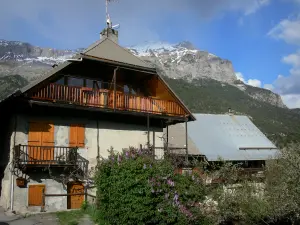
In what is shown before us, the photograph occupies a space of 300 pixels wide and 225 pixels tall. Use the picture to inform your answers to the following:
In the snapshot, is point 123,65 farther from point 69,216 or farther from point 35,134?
point 69,216

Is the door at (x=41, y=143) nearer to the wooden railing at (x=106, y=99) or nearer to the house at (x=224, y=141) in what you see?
the wooden railing at (x=106, y=99)

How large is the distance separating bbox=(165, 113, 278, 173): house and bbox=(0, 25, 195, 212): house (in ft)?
21.6

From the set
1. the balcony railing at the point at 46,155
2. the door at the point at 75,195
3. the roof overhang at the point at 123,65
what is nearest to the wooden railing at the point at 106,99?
the roof overhang at the point at 123,65

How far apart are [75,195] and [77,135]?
3.29 metres

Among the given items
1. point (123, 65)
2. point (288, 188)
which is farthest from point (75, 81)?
point (288, 188)

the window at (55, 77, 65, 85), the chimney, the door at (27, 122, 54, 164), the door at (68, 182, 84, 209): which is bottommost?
the door at (68, 182, 84, 209)

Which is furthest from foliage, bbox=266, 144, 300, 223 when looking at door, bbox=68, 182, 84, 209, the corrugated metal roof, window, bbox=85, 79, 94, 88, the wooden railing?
the corrugated metal roof

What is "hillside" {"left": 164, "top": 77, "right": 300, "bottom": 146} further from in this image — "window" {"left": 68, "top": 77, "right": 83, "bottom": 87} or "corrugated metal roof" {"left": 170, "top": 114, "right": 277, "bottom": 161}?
"window" {"left": 68, "top": 77, "right": 83, "bottom": 87}

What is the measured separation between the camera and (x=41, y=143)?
1869 centimetres

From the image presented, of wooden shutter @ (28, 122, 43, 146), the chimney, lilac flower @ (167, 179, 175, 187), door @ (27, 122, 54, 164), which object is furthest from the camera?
the chimney

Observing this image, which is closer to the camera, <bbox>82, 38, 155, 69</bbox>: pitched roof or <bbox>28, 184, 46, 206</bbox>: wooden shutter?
<bbox>28, 184, 46, 206</bbox>: wooden shutter

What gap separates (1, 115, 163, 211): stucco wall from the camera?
1822 centimetres

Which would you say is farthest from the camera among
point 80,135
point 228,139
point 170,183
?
point 228,139

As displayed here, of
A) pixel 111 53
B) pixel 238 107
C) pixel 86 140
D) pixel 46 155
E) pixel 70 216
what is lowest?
pixel 70 216
